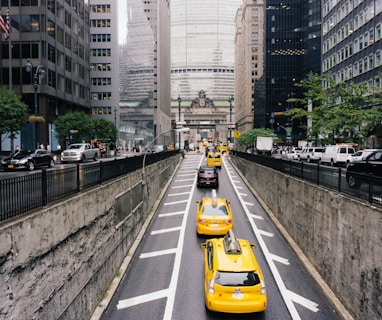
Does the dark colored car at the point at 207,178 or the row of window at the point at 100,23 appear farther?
the row of window at the point at 100,23

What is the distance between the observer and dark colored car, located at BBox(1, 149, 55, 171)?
27234 mm

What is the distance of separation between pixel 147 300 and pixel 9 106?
29.2 metres

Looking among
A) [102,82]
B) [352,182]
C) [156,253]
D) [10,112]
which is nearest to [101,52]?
[102,82]

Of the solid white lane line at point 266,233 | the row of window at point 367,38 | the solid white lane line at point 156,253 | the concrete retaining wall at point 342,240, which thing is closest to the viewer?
the concrete retaining wall at point 342,240

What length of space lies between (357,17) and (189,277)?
5465 centimetres

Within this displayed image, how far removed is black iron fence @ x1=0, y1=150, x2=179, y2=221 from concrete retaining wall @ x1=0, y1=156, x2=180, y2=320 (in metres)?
0.35

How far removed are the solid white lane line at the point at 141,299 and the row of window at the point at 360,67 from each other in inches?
1683

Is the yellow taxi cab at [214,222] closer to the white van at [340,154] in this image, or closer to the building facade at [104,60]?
the white van at [340,154]

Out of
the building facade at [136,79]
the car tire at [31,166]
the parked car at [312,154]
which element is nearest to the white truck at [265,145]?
the parked car at [312,154]

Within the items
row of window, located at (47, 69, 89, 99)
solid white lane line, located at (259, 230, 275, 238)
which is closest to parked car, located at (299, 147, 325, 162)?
solid white lane line, located at (259, 230, 275, 238)

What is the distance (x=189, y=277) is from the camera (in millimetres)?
15234

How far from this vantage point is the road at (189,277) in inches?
487

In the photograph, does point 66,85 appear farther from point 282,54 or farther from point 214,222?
point 282,54

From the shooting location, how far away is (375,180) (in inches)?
428
